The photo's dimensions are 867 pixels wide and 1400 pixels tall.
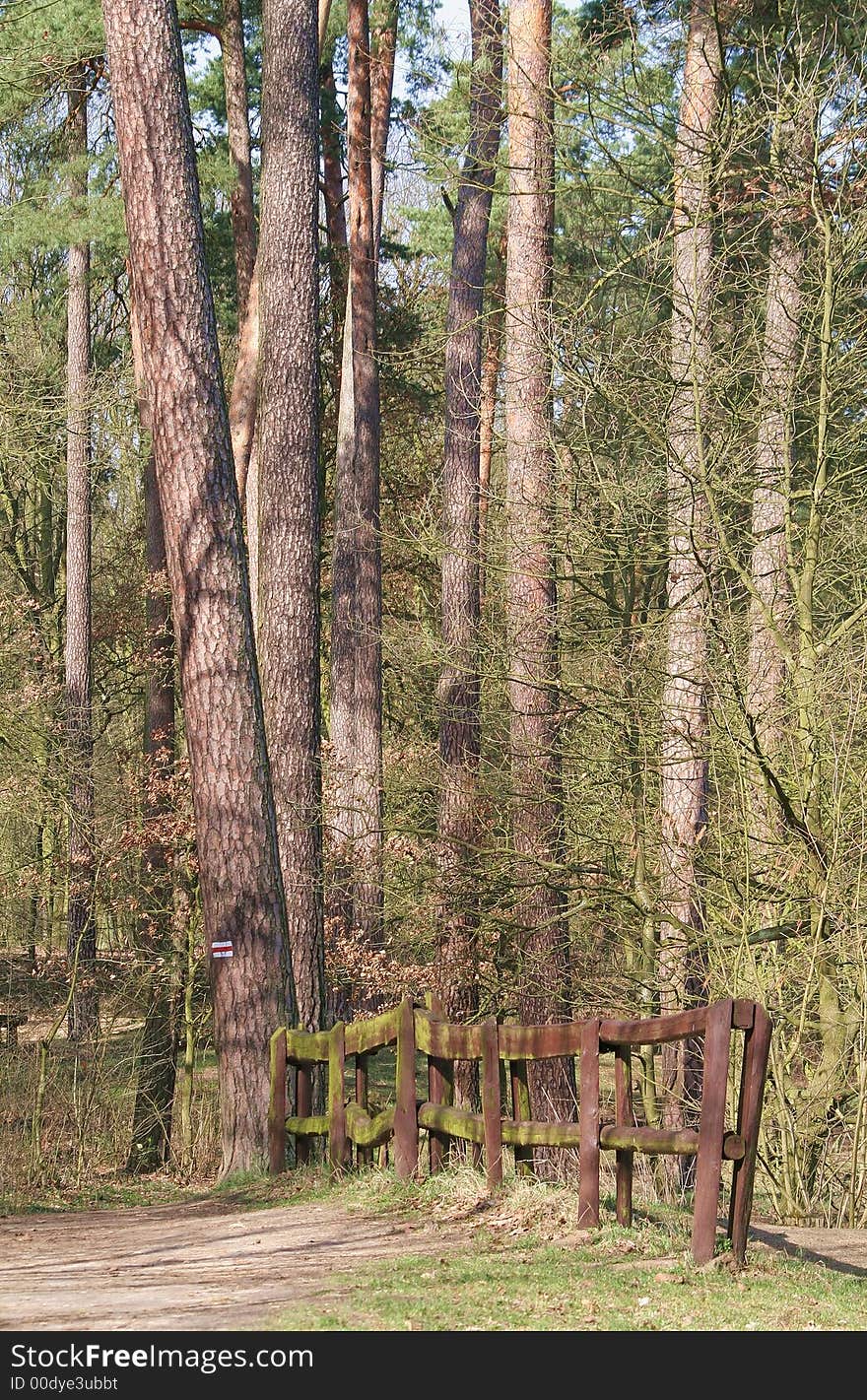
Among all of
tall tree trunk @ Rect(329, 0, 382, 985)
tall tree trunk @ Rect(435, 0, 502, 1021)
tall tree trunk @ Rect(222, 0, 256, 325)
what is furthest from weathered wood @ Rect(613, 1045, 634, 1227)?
tall tree trunk @ Rect(222, 0, 256, 325)

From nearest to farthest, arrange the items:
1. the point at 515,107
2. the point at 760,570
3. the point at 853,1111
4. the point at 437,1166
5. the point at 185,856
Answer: the point at 437,1166, the point at 853,1111, the point at 515,107, the point at 760,570, the point at 185,856

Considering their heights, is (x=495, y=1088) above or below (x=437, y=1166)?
above

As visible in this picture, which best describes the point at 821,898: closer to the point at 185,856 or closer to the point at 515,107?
the point at 515,107

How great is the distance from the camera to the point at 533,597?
39.3 ft

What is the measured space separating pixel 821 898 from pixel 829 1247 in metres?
2.34

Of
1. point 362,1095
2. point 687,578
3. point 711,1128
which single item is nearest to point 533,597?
point 687,578

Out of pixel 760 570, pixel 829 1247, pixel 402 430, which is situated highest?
pixel 402 430

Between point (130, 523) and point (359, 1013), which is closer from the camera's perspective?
point (359, 1013)

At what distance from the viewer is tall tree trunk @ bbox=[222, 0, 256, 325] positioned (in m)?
18.4

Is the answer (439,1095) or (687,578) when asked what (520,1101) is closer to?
(439,1095)

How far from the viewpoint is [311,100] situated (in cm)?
1199

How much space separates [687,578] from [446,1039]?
5.53m

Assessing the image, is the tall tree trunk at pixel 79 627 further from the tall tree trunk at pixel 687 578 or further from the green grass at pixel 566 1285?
the green grass at pixel 566 1285
